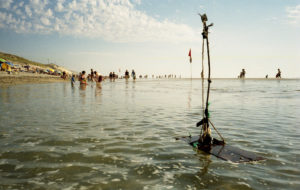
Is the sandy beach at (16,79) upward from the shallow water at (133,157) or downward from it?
upward

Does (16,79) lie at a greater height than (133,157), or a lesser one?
greater

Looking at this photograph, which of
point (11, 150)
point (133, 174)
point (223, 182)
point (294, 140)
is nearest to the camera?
point (223, 182)

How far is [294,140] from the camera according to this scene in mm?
5398

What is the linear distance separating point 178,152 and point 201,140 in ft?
2.61

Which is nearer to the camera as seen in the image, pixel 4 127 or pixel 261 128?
pixel 4 127

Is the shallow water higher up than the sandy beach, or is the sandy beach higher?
the sandy beach

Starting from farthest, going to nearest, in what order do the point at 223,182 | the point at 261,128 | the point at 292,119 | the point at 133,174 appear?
the point at 292,119
the point at 261,128
the point at 133,174
the point at 223,182

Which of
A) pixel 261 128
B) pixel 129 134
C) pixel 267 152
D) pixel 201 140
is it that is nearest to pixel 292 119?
pixel 261 128

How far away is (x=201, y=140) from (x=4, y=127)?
19.8ft

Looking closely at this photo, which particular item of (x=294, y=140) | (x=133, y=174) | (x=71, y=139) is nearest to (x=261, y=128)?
(x=294, y=140)

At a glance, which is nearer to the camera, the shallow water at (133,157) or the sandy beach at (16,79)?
the shallow water at (133,157)

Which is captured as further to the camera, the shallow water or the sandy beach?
the sandy beach

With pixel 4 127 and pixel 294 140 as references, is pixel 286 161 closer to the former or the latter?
pixel 294 140

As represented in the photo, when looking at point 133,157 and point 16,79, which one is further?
point 16,79
